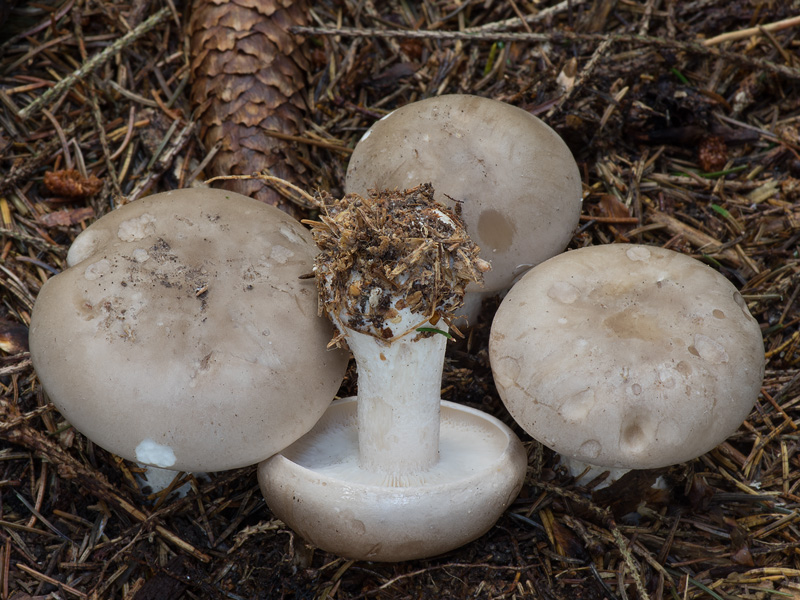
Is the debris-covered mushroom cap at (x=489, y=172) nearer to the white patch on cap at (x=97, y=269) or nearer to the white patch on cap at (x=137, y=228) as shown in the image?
the white patch on cap at (x=137, y=228)

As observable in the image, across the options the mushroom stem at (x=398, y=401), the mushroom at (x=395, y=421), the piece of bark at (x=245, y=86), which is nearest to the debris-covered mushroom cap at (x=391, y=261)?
the mushroom at (x=395, y=421)

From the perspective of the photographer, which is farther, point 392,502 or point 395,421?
point 395,421

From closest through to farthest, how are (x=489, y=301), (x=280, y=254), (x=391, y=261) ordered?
1. (x=391, y=261)
2. (x=280, y=254)
3. (x=489, y=301)

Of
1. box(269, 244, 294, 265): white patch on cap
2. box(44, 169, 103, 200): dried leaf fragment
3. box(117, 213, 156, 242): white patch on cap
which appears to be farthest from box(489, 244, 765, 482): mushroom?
box(44, 169, 103, 200): dried leaf fragment

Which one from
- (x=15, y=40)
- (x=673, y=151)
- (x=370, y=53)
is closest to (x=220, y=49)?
(x=370, y=53)

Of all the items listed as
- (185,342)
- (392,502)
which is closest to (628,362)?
(392,502)

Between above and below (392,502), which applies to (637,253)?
above

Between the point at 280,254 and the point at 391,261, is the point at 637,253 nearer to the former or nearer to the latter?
the point at 391,261
